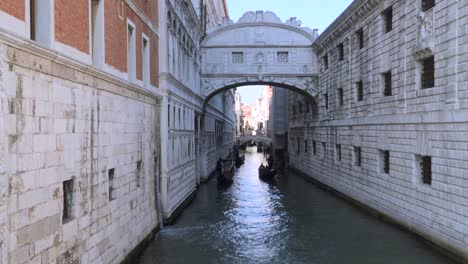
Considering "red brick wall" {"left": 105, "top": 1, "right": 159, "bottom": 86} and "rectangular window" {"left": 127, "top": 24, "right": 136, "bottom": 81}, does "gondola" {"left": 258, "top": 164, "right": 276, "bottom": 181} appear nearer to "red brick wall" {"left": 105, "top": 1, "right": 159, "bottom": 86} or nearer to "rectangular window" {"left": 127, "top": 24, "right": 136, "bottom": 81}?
"red brick wall" {"left": 105, "top": 1, "right": 159, "bottom": 86}

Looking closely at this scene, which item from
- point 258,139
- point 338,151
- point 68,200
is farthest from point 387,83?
point 258,139

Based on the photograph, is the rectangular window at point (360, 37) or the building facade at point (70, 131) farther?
the rectangular window at point (360, 37)

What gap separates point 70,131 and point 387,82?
1081 centimetres

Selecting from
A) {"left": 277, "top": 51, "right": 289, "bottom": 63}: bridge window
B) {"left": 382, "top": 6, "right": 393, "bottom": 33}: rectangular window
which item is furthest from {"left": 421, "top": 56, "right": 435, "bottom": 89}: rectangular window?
{"left": 277, "top": 51, "right": 289, "bottom": 63}: bridge window

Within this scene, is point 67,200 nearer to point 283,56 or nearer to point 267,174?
point 283,56

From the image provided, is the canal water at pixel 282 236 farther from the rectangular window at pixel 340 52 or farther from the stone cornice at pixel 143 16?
the rectangular window at pixel 340 52

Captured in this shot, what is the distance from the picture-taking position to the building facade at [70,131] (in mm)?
4805

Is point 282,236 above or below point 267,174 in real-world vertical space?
below

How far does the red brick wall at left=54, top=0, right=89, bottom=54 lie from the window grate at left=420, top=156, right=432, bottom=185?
8573 millimetres

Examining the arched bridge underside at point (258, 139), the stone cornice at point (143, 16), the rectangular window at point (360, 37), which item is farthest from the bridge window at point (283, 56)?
the arched bridge underside at point (258, 139)

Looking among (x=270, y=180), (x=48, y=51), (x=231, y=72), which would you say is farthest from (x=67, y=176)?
(x=270, y=180)

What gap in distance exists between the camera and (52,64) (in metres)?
5.68

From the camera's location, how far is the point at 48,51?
541 centimetres

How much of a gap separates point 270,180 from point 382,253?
16065mm
